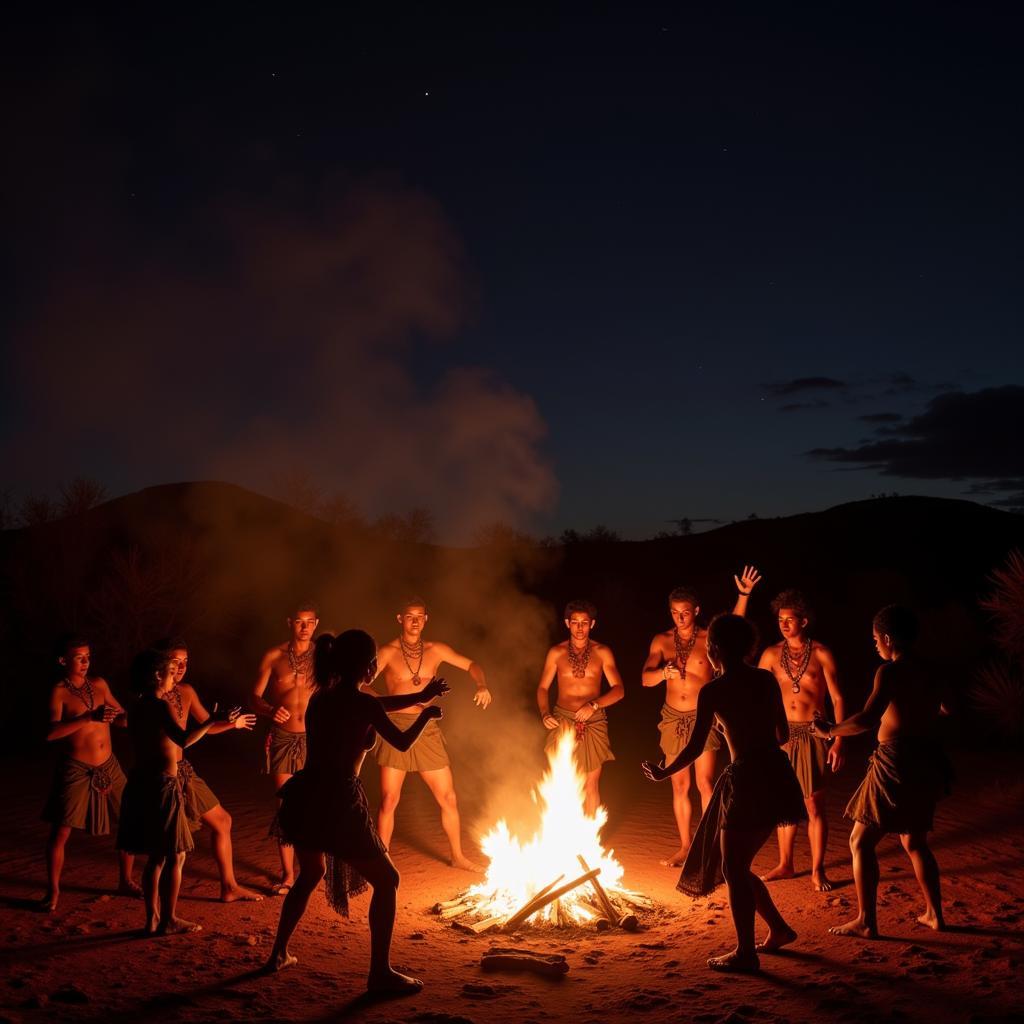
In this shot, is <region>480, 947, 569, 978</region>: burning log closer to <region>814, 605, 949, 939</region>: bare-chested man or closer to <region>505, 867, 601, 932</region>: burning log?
<region>505, 867, 601, 932</region>: burning log

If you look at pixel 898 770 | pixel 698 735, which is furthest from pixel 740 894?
pixel 898 770

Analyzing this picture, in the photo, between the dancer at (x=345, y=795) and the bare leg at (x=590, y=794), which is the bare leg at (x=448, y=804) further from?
the dancer at (x=345, y=795)

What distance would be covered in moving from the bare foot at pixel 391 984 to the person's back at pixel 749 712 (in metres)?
2.06

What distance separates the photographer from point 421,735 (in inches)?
286

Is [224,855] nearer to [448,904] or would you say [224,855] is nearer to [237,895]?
[237,895]

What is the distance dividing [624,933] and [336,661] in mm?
2731

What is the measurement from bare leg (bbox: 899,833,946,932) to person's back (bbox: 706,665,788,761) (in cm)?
110

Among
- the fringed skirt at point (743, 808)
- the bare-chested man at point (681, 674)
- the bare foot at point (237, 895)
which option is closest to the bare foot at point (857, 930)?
the fringed skirt at point (743, 808)

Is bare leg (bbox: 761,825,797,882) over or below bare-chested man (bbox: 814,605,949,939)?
below

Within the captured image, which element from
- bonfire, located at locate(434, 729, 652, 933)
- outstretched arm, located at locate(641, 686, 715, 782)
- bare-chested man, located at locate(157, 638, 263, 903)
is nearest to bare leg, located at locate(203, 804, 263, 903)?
bare-chested man, located at locate(157, 638, 263, 903)

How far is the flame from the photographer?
5977mm

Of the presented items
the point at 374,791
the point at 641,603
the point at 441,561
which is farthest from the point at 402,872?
the point at 441,561

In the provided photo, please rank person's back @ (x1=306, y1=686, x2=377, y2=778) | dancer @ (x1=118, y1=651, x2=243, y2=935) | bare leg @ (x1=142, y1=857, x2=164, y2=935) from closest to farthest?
person's back @ (x1=306, y1=686, x2=377, y2=778)
dancer @ (x1=118, y1=651, x2=243, y2=935)
bare leg @ (x1=142, y1=857, x2=164, y2=935)

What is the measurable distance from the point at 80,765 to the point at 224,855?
3.76ft
